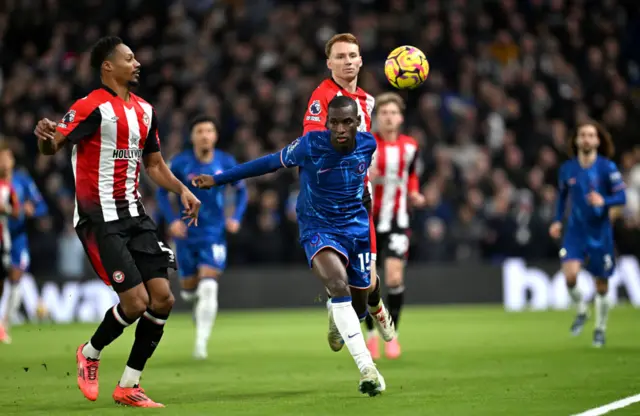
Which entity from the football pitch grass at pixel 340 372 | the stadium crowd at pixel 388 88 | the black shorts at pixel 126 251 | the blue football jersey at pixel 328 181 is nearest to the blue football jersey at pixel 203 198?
the football pitch grass at pixel 340 372

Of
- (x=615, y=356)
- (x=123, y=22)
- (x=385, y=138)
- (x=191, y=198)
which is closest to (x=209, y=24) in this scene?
(x=123, y=22)

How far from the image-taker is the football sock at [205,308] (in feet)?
42.0

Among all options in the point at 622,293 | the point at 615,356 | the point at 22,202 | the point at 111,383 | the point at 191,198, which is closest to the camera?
the point at 191,198

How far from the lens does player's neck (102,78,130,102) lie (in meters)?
8.46

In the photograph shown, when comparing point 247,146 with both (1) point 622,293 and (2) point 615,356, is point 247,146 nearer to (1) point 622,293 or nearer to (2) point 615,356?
(1) point 622,293

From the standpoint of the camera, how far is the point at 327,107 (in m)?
9.26

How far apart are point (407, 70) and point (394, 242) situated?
352 centimetres

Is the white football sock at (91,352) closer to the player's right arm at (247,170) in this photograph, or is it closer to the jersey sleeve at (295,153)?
the player's right arm at (247,170)

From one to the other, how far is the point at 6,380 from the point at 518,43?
17903 mm

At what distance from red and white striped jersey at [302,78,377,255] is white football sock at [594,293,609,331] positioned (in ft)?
16.4

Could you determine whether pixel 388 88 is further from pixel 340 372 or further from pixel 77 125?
pixel 77 125

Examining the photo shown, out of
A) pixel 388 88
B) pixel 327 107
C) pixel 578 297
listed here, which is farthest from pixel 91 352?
pixel 388 88

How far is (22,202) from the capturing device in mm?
16953

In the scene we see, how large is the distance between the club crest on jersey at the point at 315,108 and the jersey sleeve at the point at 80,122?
73.9 inches
